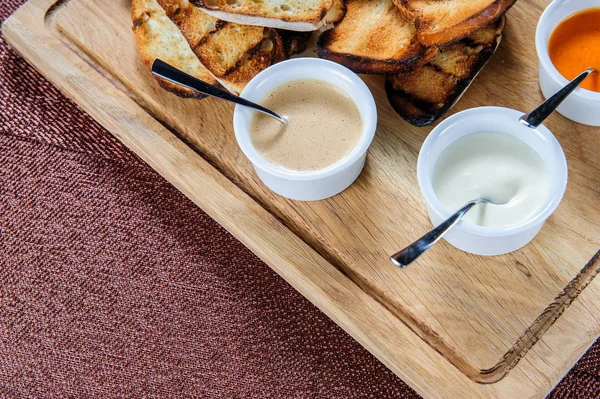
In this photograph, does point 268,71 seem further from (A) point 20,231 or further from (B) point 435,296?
(A) point 20,231

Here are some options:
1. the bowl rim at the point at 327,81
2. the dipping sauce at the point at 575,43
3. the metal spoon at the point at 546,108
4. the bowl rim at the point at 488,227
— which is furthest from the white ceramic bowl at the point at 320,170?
the dipping sauce at the point at 575,43

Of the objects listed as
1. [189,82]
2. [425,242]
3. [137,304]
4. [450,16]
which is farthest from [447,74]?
[137,304]

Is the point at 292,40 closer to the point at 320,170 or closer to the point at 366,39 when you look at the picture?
the point at 366,39

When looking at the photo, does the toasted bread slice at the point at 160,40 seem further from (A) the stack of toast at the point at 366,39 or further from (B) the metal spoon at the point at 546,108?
(B) the metal spoon at the point at 546,108

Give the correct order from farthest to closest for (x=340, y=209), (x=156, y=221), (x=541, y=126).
Result: (x=156, y=221) < (x=340, y=209) < (x=541, y=126)

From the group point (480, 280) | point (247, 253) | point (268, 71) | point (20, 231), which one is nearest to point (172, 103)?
point (268, 71)

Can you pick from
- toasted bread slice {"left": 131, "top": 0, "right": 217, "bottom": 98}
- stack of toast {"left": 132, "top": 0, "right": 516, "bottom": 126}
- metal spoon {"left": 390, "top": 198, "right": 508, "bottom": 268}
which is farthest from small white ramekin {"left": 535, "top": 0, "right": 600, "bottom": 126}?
toasted bread slice {"left": 131, "top": 0, "right": 217, "bottom": 98}

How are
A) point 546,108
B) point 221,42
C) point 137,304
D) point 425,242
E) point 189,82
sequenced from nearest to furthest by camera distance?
1. point 425,242
2. point 546,108
3. point 189,82
4. point 221,42
5. point 137,304
